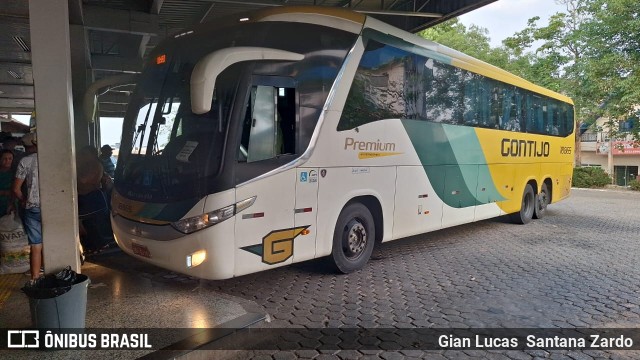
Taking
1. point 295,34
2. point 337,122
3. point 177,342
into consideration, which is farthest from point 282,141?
point 177,342

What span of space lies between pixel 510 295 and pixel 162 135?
480 centimetres

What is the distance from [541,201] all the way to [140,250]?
10.8 m

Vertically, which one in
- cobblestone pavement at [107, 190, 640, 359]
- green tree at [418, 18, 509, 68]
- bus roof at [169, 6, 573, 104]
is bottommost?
cobblestone pavement at [107, 190, 640, 359]

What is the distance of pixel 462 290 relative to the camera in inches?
231

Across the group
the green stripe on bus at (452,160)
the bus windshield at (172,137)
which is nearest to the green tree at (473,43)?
the green stripe on bus at (452,160)

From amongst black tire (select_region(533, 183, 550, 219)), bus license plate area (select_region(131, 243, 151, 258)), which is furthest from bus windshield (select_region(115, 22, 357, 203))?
black tire (select_region(533, 183, 550, 219))

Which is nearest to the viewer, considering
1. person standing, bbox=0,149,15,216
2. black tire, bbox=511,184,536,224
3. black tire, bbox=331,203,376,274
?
person standing, bbox=0,149,15,216

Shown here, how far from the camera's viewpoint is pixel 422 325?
4.68 meters

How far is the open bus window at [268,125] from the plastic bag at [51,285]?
78.8 inches

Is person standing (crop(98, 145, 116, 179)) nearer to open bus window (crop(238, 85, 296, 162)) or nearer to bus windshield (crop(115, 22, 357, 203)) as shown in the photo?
bus windshield (crop(115, 22, 357, 203))

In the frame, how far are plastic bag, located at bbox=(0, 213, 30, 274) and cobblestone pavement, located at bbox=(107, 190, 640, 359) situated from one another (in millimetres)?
2511

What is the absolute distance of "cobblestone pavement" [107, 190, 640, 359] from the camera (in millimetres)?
4707

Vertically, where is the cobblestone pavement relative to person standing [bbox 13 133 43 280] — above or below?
below

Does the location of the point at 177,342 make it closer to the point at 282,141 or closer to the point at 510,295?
the point at 282,141
